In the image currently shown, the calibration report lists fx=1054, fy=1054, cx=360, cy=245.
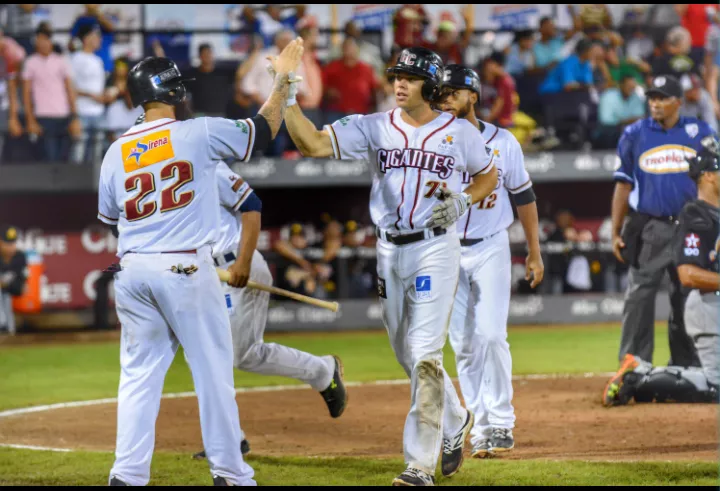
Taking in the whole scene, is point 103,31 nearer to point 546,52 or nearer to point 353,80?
point 353,80

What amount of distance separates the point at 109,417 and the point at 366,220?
9.01 meters

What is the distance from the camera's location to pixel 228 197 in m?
6.08

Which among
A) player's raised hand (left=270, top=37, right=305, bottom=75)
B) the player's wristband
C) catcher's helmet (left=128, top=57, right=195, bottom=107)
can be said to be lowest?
the player's wristband

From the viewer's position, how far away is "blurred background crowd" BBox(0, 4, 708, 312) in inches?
574

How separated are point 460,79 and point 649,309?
3150mm

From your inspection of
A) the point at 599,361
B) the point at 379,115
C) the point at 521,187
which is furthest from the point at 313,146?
the point at 599,361

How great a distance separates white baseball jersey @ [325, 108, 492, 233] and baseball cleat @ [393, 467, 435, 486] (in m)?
1.23

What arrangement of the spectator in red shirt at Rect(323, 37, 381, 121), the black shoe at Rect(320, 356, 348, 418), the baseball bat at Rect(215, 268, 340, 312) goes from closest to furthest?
the baseball bat at Rect(215, 268, 340, 312) < the black shoe at Rect(320, 356, 348, 418) < the spectator in red shirt at Rect(323, 37, 381, 121)

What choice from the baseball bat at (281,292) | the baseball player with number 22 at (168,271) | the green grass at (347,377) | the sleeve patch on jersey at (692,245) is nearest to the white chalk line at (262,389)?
the green grass at (347,377)

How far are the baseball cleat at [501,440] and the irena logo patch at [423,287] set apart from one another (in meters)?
1.37

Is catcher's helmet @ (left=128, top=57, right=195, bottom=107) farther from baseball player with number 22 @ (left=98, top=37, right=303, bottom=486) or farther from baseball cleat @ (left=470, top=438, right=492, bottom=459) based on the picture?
baseball cleat @ (left=470, top=438, right=492, bottom=459)

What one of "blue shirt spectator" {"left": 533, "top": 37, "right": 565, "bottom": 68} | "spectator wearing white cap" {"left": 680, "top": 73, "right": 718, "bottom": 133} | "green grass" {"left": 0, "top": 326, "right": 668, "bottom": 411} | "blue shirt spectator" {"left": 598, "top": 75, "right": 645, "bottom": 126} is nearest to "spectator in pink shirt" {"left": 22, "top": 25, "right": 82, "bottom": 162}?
"green grass" {"left": 0, "top": 326, "right": 668, "bottom": 411}

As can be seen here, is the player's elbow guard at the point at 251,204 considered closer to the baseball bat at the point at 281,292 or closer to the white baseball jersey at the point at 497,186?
the baseball bat at the point at 281,292

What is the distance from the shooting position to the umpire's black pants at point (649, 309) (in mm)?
8477
